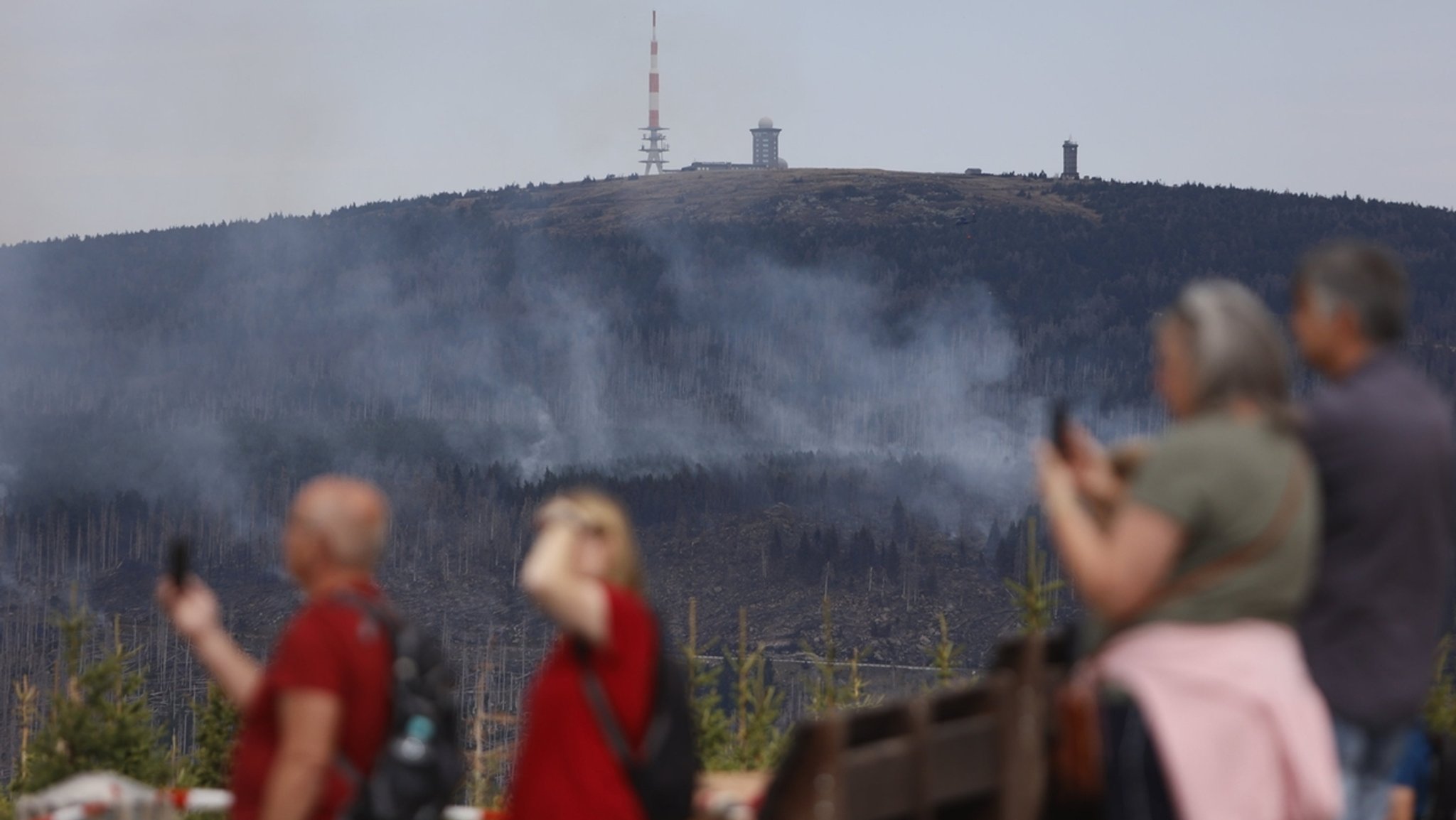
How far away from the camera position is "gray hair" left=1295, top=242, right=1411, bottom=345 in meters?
6.36

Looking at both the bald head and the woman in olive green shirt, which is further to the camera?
the bald head

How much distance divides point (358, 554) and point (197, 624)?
2.25 ft

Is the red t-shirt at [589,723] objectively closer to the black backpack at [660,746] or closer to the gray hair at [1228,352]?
the black backpack at [660,746]

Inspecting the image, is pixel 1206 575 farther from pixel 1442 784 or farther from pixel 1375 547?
pixel 1442 784

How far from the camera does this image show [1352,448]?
244 inches

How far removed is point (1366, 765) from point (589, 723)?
7.66 ft

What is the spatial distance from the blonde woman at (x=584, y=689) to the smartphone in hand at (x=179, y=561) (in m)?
1.13

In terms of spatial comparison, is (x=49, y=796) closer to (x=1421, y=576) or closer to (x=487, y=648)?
(x=1421, y=576)

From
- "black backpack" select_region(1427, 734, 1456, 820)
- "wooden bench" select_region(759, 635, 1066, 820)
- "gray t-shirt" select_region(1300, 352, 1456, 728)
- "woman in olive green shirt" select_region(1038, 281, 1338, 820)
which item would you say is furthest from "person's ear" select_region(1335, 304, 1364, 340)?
"black backpack" select_region(1427, 734, 1456, 820)

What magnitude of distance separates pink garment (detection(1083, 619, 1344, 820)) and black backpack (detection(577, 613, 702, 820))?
135 centimetres

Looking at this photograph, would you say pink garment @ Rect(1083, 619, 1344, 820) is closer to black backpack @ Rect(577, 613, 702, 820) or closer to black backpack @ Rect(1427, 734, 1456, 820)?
black backpack @ Rect(577, 613, 702, 820)

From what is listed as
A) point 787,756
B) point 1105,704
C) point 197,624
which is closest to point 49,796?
point 197,624

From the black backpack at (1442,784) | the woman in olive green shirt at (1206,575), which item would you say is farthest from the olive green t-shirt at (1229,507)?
the black backpack at (1442,784)

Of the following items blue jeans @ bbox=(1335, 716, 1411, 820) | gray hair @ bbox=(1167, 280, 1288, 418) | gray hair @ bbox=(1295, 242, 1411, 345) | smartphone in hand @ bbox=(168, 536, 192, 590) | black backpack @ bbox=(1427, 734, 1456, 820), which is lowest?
black backpack @ bbox=(1427, 734, 1456, 820)
